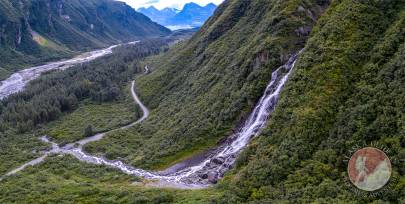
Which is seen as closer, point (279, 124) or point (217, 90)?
point (279, 124)

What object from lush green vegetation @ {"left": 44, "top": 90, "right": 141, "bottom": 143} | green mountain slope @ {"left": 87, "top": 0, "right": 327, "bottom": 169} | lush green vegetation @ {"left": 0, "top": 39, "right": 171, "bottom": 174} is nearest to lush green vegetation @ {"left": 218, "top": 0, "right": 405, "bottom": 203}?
green mountain slope @ {"left": 87, "top": 0, "right": 327, "bottom": 169}

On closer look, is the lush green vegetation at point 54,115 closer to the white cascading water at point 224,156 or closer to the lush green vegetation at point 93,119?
the lush green vegetation at point 93,119

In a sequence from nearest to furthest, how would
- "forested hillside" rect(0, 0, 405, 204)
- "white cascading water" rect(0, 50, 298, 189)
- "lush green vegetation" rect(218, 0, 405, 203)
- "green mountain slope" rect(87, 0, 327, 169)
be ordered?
"lush green vegetation" rect(218, 0, 405, 203) → "forested hillside" rect(0, 0, 405, 204) → "white cascading water" rect(0, 50, 298, 189) → "green mountain slope" rect(87, 0, 327, 169)

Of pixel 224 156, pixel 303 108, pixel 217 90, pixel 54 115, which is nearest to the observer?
pixel 303 108

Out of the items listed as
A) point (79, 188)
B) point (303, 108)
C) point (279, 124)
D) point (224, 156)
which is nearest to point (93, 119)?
point (79, 188)

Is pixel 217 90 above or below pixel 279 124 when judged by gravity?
below

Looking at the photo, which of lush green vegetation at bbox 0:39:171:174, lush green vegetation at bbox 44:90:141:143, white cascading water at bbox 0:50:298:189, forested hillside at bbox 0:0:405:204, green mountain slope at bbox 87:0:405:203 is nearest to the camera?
green mountain slope at bbox 87:0:405:203

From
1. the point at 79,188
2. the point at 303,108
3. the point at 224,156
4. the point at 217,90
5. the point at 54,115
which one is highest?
the point at 303,108

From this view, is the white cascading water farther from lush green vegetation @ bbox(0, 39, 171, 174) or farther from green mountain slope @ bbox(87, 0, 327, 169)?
lush green vegetation @ bbox(0, 39, 171, 174)

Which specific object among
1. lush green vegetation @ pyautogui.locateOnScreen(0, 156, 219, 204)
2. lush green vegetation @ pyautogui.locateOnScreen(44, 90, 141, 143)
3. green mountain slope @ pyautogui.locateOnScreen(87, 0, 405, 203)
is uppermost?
green mountain slope @ pyautogui.locateOnScreen(87, 0, 405, 203)

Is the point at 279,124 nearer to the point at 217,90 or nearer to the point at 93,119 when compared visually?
the point at 217,90

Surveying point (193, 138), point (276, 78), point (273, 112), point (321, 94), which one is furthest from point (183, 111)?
point (321, 94)

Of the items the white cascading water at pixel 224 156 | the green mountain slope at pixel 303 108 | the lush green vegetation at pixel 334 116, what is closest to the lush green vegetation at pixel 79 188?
the white cascading water at pixel 224 156
